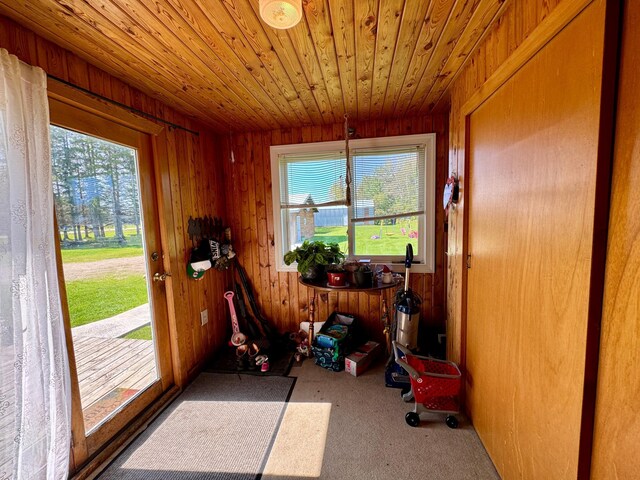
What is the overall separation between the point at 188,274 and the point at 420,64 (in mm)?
2347

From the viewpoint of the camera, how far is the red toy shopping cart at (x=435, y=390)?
1.61 metres

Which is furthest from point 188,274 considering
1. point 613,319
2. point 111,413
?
point 613,319

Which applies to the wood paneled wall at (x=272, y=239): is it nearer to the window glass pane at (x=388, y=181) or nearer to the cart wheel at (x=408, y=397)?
the window glass pane at (x=388, y=181)

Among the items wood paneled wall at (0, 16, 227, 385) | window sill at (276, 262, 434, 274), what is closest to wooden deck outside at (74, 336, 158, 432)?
wood paneled wall at (0, 16, 227, 385)

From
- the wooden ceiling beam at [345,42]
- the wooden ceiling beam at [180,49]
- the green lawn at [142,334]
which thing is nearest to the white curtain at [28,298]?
the wooden ceiling beam at [180,49]

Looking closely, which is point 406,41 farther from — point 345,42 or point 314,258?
point 314,258

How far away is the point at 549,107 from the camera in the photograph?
0.92m

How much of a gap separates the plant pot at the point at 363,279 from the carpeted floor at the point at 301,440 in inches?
31.4

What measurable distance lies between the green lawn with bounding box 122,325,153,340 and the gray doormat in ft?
1.84

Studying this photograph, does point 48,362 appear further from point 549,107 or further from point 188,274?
point 549,107

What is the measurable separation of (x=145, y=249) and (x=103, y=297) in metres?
0.42

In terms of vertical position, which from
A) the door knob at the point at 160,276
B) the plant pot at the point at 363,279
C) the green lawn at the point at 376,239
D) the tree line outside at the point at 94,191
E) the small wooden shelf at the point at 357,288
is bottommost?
the small wooden shelf at the point at 357,288

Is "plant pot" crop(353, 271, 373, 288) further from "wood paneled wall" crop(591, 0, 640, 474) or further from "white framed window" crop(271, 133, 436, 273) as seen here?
"wood paneled wall" crop(591, 0, 640, 474)

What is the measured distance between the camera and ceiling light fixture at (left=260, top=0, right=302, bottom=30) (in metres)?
0.89
